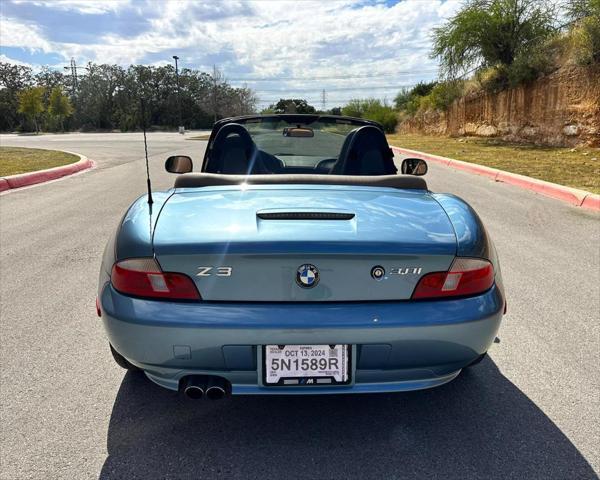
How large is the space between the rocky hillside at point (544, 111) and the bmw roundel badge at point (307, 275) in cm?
1961

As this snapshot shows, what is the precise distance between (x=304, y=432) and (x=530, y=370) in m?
1.43

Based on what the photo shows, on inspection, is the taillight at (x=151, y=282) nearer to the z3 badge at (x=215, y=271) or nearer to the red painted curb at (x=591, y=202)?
the z3 badge at (x=215, y=271)

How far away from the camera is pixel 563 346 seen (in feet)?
10.4

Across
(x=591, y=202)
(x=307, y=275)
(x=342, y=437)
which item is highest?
(x=307, y=275)

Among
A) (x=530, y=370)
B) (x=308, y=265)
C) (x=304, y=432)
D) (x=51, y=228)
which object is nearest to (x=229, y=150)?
(x=308, y=265)

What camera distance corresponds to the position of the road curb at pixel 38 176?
10594 mm

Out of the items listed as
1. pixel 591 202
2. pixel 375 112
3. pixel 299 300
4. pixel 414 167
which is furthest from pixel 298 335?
pixel 375 112

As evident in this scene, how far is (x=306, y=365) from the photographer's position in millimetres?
2002

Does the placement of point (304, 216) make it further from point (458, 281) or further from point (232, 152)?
point (232, 152)

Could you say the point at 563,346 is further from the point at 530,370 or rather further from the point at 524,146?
the point at 524,146

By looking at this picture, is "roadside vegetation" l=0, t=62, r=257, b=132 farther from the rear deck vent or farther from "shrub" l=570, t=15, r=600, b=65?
the rear deck vent

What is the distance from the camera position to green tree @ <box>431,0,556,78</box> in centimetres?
2364

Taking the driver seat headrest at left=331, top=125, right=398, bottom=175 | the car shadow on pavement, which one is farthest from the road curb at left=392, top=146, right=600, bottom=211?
the car shadow on pavement

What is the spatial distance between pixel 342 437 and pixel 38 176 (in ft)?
39.0
